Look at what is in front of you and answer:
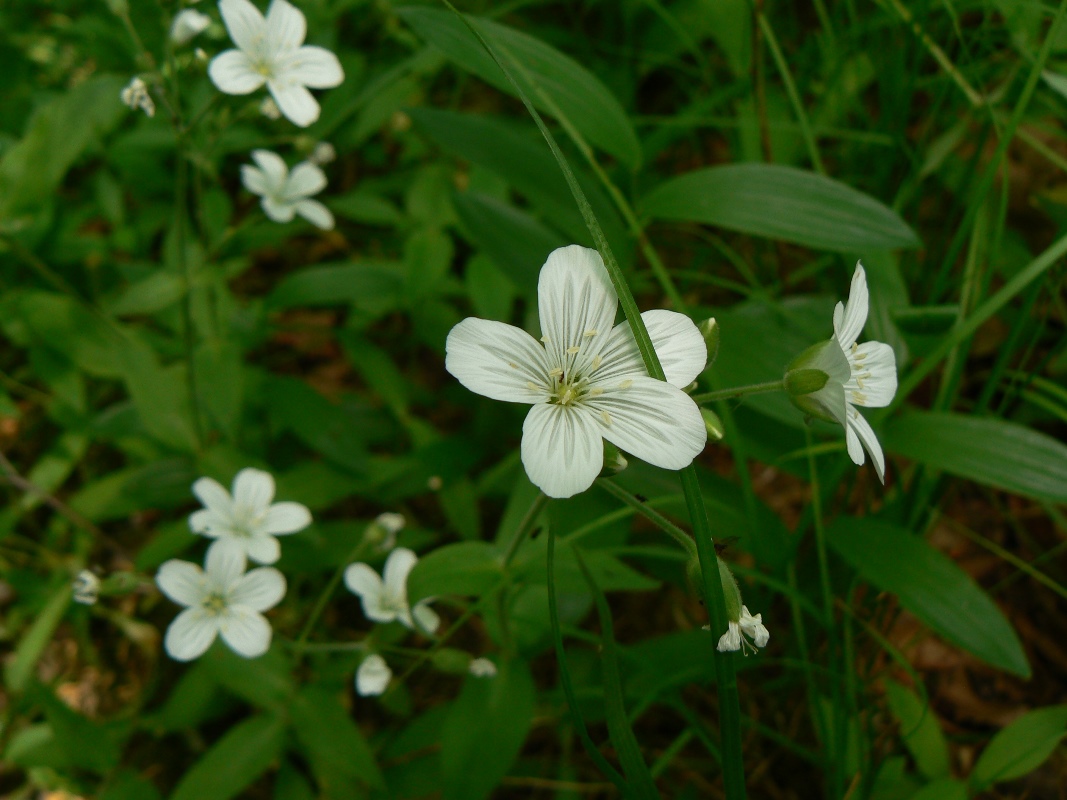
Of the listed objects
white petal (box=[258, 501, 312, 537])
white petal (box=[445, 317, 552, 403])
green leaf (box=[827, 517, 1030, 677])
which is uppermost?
white petal (box=[445, 317, 552, 403])

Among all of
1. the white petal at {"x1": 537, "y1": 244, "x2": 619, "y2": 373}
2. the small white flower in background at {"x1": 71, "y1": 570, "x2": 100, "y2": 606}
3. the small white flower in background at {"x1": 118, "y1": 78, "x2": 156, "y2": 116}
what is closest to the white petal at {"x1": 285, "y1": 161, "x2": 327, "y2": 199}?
the small white flower in background at {"x1": 118, "y1": 78, "x2": 156, "y2": 116}

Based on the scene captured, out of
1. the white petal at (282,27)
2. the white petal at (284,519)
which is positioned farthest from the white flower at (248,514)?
the white petal at (282,27)

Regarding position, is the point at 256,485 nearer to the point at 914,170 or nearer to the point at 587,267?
the point at 587,267

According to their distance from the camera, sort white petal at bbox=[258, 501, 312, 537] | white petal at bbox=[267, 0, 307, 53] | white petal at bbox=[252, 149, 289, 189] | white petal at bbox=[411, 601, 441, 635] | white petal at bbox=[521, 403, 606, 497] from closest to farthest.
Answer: white petal at bbox=[521, 403, 606, 497], white petal at bbox=[411, 601, 441, 635], white petal at bbox=[258, 501, 312, 537], white petal at bbox=[267, 0, 307, 53], white petal at bbox=[252, 149, 289, 189]

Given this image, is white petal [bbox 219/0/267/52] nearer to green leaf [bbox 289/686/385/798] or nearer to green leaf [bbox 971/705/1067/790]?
green leaf [bbox 289/686/385/798]

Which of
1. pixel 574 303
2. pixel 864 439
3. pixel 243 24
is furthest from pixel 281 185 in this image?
pixel 864 439

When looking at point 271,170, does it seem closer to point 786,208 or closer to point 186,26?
point 186,26
